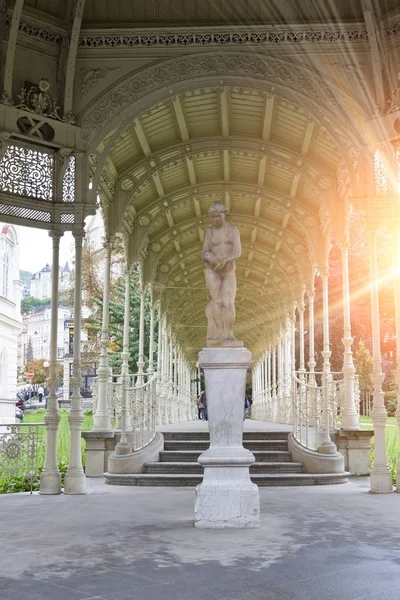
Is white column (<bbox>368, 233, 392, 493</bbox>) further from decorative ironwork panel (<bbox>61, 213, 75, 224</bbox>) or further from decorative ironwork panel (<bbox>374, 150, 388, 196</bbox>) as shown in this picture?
decorative ironwork panel (<bbox>61, 213, 75, 224</bbox>)

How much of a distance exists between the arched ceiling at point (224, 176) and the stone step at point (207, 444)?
4.28 metres

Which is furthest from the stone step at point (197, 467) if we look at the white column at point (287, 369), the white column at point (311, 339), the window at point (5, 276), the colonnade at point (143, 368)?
the window at point (5, 276)

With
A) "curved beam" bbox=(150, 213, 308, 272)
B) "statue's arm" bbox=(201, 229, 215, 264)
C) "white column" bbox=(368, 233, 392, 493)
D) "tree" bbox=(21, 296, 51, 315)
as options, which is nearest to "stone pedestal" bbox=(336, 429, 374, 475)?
"white column" bbox=(368, 233, 392, 493)

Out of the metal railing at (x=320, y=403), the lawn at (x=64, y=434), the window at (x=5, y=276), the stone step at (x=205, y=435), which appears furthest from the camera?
the window at (x=5, y=276)

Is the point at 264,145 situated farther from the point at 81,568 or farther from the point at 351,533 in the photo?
the point at 81,568

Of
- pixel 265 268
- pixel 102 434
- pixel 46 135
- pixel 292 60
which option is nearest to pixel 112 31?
pixel 46 135

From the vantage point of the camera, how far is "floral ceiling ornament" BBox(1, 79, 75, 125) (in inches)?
395

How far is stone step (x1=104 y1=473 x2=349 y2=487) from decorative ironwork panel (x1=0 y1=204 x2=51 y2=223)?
14.2 ft

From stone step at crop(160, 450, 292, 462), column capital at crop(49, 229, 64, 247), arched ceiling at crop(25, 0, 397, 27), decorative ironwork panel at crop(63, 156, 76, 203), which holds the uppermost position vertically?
arched ceiling at crop(25, 0, 397, 27)

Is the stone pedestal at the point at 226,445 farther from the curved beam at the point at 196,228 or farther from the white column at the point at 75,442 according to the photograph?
the curved beam at the point at 196,228

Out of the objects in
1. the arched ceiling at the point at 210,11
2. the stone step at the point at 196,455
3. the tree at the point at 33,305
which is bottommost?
the stone step at the point at 196,455

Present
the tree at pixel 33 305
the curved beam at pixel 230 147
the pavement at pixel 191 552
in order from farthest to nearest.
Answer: the tree at pixel 33 305 → the curved beam at pixel 230 147 → the pavement at pixel 191 552

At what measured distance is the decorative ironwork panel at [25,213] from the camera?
10.1 meters

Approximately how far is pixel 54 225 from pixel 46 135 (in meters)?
1.31
